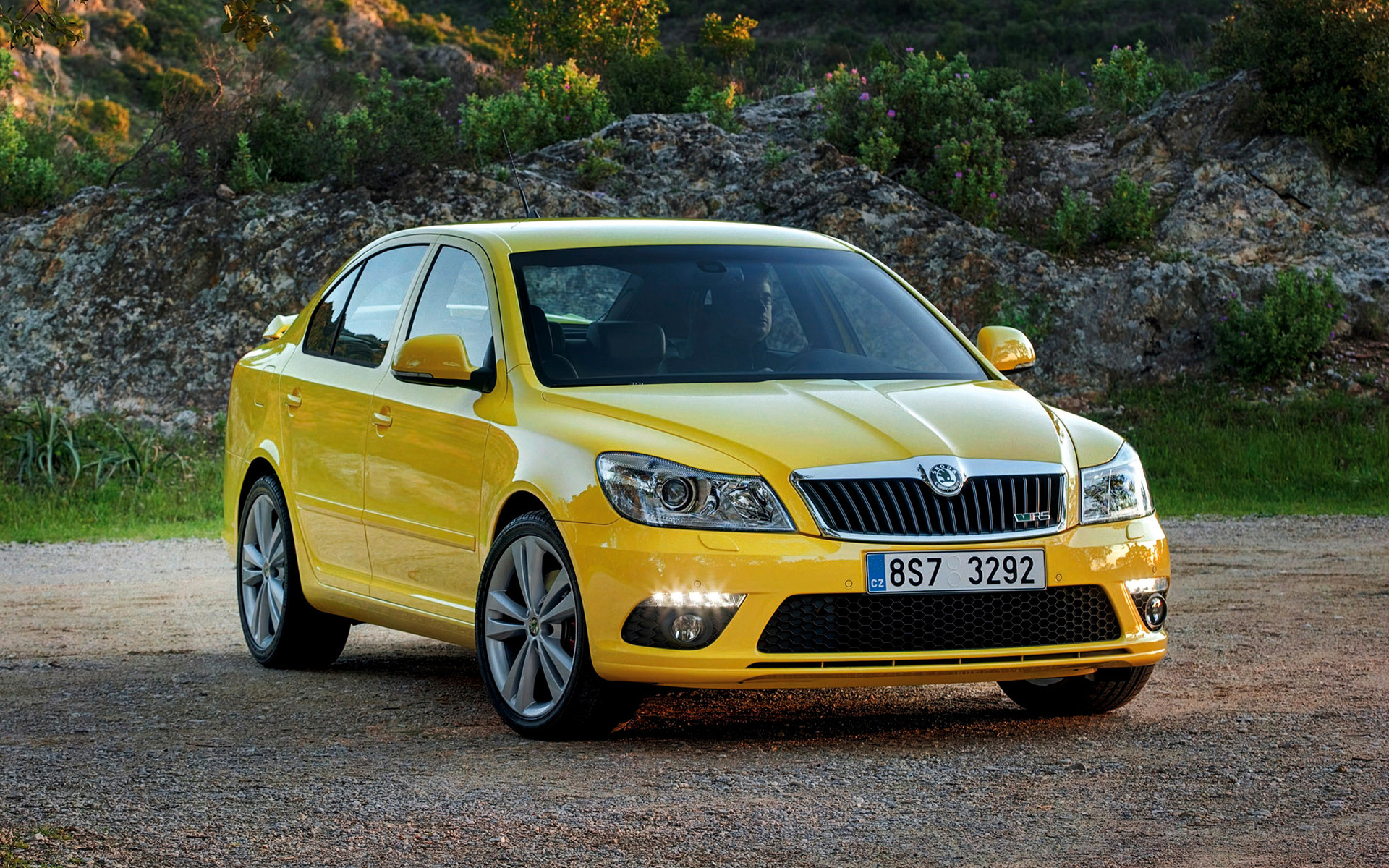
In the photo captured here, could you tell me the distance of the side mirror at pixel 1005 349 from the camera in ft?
22.1

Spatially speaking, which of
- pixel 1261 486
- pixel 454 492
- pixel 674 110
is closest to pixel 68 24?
pixel 454 492

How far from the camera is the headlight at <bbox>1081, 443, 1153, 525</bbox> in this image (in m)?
5.55

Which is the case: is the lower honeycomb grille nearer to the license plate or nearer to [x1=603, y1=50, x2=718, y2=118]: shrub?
the license plate

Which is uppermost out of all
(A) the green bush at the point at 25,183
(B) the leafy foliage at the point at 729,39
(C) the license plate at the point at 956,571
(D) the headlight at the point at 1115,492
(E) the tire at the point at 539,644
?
(D) the headlight at the point at 1115,492

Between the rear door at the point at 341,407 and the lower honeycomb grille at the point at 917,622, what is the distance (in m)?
2.15

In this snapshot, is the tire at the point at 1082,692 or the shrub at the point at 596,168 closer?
Result: the tire at the point at 1082,692

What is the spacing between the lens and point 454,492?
19.9ft

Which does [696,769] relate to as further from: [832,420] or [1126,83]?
[1126,83]

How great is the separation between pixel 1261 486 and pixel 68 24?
10.0 metres

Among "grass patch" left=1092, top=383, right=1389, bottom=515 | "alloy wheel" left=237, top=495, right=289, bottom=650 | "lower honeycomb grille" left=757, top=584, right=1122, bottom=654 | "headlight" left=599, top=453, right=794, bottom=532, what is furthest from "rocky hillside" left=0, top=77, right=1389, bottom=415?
"headlight" left=599, top=453, right=794, bottom=532

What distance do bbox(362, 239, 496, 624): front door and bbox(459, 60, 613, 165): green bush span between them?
13.5 meters

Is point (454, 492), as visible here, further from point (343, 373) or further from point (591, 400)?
point (343, 373)

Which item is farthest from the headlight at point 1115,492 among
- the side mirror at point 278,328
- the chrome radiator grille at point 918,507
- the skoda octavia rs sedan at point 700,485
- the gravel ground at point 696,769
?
the side mirror at point 278,328

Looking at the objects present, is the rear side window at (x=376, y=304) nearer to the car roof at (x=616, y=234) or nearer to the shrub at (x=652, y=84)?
the car roof at (x=616, y=234)
